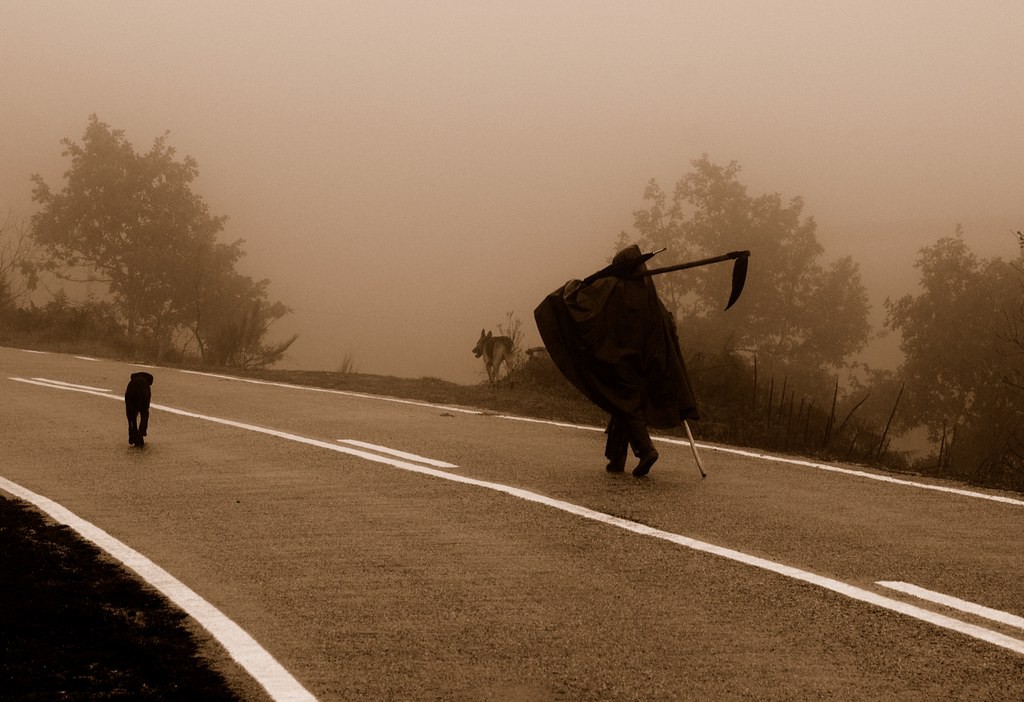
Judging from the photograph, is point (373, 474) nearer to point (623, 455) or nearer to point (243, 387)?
point (623, 455)

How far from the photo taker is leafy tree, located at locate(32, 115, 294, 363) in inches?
2773

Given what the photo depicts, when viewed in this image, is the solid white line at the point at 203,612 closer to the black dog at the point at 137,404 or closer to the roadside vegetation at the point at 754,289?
the black dog at the point at 137,404

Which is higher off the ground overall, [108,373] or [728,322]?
[728,322]

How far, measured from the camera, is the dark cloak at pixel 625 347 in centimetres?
1091

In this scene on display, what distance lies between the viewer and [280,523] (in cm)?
891

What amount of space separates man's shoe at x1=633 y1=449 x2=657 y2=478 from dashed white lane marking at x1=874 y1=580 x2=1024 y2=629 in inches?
150

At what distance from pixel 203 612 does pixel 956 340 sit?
7138 cm

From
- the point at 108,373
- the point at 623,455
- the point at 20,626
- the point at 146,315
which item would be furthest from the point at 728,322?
the point at 20,626

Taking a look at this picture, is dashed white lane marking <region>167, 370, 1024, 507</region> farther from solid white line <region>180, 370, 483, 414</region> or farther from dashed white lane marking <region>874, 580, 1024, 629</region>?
dashed white lane marking <region>874, 580, 1024, 629</region>

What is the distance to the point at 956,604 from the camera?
656cm

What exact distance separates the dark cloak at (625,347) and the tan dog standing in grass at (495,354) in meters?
11.1

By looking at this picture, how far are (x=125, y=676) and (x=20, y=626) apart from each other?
108 cm

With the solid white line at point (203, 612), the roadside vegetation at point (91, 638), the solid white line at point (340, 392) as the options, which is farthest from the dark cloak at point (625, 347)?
the solid white line at point (340, 392)

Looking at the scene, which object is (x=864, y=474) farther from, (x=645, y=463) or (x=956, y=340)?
(x=956, y=340)
